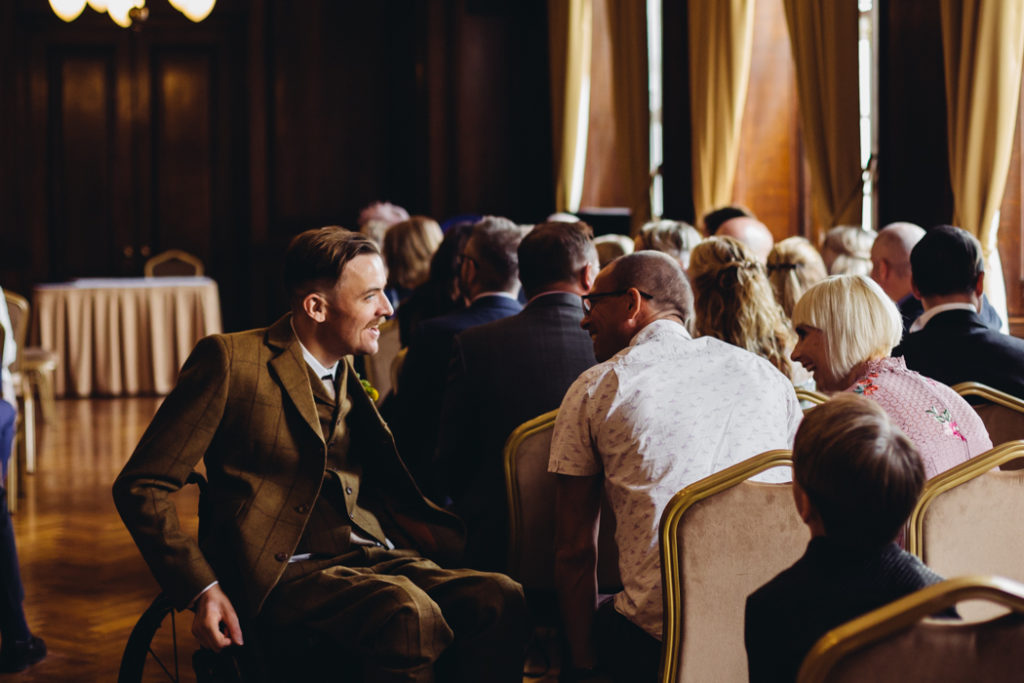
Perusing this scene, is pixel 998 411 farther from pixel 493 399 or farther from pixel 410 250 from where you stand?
pixel 410 250

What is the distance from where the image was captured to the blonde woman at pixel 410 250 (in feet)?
18.4

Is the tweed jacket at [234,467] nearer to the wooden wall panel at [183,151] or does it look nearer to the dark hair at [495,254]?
the dark hair at [495,254]

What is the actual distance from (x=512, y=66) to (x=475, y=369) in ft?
29.0

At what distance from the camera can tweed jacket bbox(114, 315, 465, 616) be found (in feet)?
7.22

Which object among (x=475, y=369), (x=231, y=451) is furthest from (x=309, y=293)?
(x=475, y=369)

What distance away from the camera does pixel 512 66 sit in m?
11.3

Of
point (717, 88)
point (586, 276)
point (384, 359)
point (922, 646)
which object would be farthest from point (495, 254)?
point (717, 88)

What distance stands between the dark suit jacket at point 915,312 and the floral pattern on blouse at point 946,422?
1702 mm

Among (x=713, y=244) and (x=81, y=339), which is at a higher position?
(x=713, y=244)

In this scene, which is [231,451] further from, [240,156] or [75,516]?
[240,156]

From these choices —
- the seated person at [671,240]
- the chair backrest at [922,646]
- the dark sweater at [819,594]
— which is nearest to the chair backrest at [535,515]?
the dark sweater at [819,594]

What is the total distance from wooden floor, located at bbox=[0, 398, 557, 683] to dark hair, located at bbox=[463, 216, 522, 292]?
133 centimetres

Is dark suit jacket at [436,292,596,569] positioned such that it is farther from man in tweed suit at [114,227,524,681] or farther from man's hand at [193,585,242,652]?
man's hand at [193,585,242,652]

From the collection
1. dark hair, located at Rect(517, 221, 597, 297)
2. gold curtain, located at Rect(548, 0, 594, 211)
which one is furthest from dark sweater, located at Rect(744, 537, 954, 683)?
gold curtain, located at Rect(548, 0, 594, 211)
